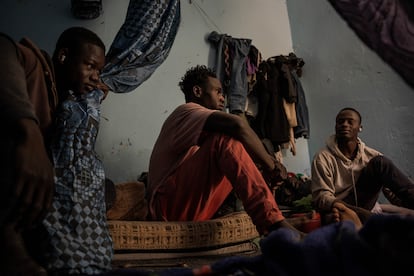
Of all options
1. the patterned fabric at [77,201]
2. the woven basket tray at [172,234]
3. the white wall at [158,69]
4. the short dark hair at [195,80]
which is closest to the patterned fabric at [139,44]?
the white wall at [158,69]

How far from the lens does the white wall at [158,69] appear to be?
330cm

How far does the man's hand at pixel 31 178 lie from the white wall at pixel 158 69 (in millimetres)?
2629

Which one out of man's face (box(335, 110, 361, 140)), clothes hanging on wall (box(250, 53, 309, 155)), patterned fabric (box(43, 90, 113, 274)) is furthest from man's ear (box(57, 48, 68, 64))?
clothes hanging on wall (box(250, 53, 309, 155))

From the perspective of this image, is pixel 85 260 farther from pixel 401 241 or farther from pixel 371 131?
pixel 371 131

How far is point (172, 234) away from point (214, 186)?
0.86 ft

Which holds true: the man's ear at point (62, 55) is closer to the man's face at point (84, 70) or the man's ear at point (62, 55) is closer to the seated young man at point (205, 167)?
the man's face at point (84, 70)

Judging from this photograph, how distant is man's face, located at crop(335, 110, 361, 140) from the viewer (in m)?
2.79

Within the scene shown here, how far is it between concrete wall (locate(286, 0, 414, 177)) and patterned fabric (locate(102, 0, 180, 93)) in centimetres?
159

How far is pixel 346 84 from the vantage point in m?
3.93

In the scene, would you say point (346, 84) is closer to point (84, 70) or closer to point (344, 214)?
point (344, 214)

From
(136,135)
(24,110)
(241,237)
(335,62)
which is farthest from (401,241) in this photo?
(335,62)

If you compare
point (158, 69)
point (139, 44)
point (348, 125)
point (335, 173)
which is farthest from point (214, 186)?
point (158, 69)

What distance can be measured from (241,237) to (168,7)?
2.14m

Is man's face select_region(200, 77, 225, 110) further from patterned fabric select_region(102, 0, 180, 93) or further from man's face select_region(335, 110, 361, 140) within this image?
patterned fabric select_region(102, 0, 180, 93)
